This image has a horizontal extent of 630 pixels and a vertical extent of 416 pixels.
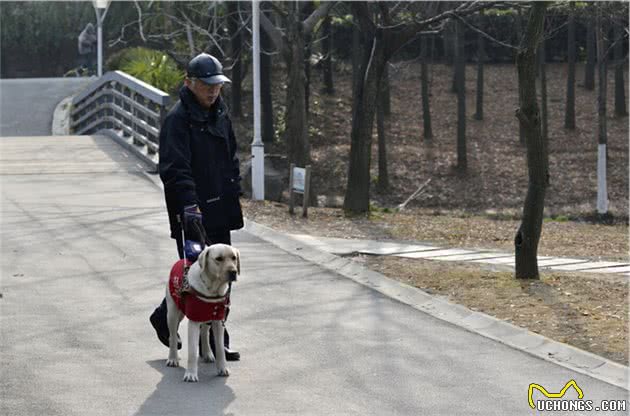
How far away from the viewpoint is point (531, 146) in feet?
41.0

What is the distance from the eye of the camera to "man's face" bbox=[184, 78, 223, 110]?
819cm

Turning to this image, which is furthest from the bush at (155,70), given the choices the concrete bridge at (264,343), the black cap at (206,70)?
the black cap at (206,70)

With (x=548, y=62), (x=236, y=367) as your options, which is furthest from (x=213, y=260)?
(x=548, y=62)

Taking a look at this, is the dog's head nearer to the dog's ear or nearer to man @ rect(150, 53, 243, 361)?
the dog's ear

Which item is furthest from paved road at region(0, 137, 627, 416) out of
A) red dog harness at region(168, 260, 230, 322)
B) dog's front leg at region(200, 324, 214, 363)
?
red dog harness at region(168, 260, 230, 322)

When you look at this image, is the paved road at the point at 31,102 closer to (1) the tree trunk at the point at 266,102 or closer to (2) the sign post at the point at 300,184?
(1) the tree trunk at the point at 266,102

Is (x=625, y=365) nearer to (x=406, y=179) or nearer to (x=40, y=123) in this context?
(x=40, y=123)

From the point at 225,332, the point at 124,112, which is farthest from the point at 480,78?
the point at 225,332

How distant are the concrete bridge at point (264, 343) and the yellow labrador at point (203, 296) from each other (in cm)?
22

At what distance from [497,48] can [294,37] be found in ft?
92.5

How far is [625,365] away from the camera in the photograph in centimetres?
854

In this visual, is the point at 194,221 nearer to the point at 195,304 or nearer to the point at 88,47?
the point at 195,304

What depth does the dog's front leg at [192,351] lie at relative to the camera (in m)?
7.78

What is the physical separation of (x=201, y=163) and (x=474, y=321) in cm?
310
